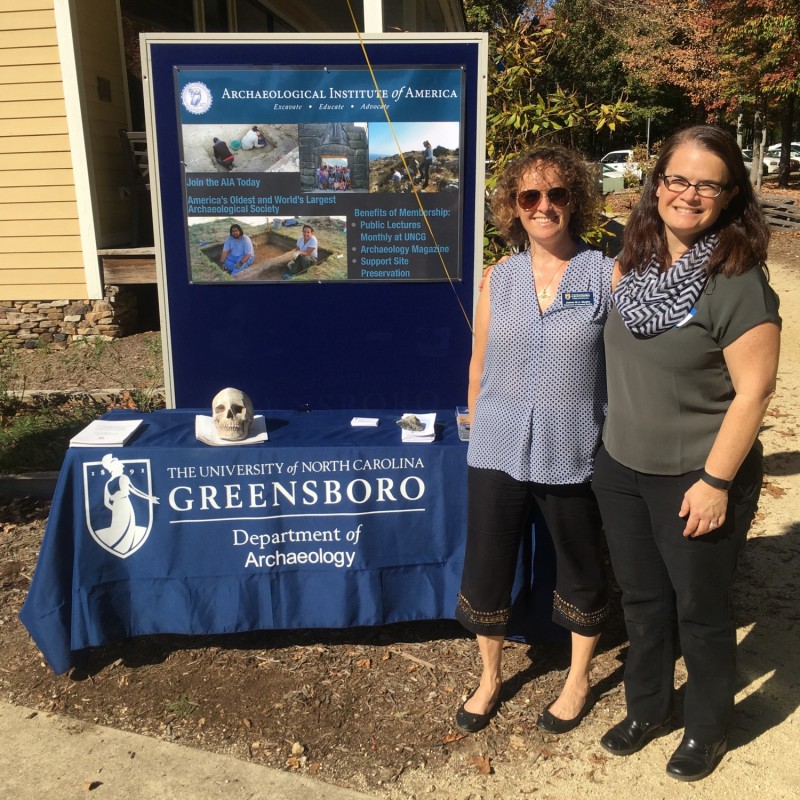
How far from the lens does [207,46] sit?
3.28 meters

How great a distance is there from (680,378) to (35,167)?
22.5 feet

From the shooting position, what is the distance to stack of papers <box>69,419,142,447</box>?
296 centimetres

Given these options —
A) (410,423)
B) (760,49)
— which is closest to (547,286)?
(410,423)

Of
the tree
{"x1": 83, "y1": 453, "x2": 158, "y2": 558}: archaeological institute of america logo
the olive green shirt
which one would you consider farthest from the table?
the tree

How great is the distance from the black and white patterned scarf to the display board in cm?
136

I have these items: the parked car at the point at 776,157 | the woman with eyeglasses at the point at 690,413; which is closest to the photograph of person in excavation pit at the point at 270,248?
the woman with eyeglasses at the point at 690,413

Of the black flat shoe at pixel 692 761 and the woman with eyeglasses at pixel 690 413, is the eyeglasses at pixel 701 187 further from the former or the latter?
the black flat shoe at pixel 692 761

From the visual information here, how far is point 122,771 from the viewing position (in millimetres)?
2598

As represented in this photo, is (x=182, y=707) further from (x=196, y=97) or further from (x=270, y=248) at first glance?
(x=196, y=97)

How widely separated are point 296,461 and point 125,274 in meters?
5.17

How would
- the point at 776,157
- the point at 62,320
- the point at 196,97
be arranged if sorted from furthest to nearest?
the point at 776,157 < the point at 62,320 < the point at 196,97

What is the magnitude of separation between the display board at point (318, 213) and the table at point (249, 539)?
58cm

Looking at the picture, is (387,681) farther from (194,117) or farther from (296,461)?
(194,117)

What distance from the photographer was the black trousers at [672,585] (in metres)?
2.26
